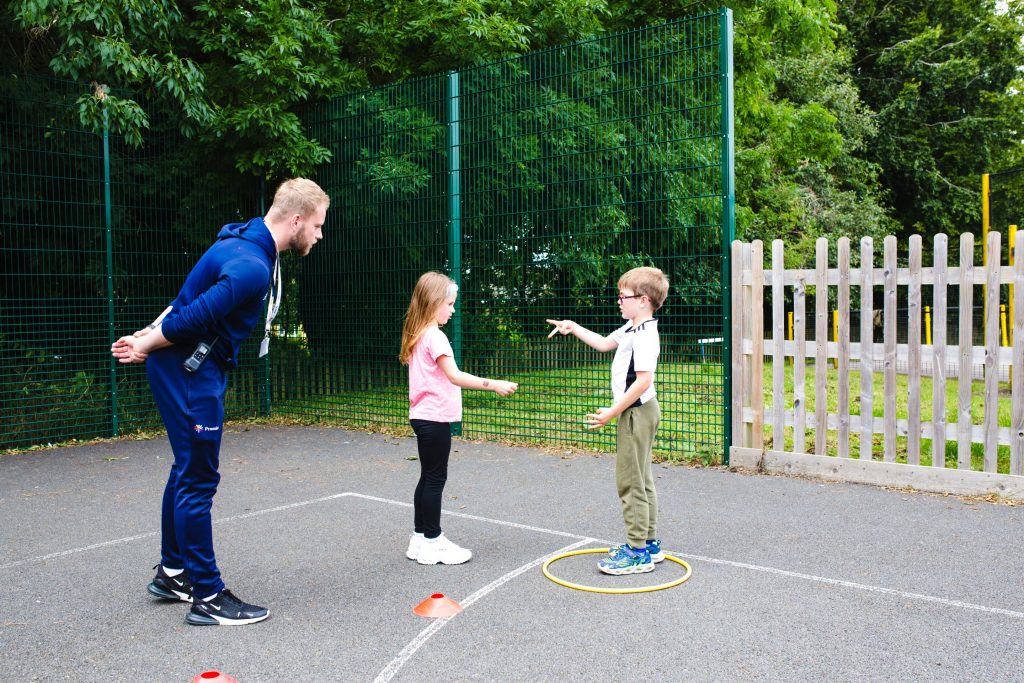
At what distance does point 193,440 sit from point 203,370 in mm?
333

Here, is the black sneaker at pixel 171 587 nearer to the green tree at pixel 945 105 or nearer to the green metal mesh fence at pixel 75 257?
the green metal mesh fence at pixel 75 257

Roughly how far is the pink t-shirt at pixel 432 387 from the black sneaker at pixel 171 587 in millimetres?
1497

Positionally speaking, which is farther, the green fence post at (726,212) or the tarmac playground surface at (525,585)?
the green fence post at (726,212)

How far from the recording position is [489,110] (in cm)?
959

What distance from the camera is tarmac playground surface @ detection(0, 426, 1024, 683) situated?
12.4ft

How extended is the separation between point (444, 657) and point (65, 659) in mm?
1669

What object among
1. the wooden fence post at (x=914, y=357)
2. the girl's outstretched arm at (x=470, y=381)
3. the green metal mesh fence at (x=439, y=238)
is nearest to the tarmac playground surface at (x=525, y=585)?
the wooden fence post at (x=914, y=357)

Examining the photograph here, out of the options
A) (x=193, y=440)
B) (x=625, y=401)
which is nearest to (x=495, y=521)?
(x=625, y=401)

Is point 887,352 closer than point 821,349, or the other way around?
point 887,352

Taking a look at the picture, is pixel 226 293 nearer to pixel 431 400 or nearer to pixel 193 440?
pixel 193 440

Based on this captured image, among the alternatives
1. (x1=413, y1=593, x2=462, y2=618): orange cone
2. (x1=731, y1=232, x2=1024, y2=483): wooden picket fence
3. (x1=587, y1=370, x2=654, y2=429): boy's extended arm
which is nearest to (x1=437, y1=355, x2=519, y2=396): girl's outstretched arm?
(x1=587, y1=370, x2=654, y2=429): boy's extended arm

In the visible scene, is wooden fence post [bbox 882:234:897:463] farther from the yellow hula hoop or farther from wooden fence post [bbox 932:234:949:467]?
the yellow hula hoop

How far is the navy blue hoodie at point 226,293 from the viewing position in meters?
4.06

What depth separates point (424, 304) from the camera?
17.0ft
